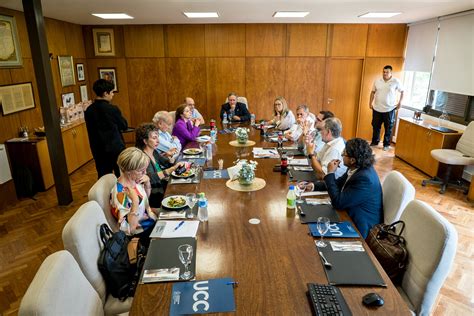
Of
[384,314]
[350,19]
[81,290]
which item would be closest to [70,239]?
[81,290]

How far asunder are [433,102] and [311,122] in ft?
11.4

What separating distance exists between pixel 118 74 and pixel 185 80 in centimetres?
157

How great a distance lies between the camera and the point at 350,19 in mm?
6672

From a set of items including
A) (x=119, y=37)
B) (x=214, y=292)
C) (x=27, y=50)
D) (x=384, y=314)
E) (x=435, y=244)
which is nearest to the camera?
(x=384, y=314)

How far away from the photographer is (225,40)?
7547 millimetres

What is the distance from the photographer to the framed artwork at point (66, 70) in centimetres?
627

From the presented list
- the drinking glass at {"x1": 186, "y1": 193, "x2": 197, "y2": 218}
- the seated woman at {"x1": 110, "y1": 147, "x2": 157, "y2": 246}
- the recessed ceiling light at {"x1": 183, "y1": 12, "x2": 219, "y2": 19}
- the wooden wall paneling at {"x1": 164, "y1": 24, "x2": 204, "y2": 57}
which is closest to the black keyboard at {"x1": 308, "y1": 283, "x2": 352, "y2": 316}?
the drinking glass at {"x1": 186, "y1": 193, "x2": 197, "y2": 218}

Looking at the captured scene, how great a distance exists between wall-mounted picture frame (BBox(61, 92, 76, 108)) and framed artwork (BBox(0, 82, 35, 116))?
0.90m

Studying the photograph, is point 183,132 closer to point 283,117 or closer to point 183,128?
point 183,128

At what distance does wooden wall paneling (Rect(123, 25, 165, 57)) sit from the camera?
740 cm

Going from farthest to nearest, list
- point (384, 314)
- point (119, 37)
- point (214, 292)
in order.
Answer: point (119, 37), point (214, 292), point (384, 314)

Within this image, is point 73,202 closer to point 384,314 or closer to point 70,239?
point 70,239

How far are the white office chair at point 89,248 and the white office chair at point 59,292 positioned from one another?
0.50 feet

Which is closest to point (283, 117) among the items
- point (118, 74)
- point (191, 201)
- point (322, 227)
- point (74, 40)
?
point (191, 201)
